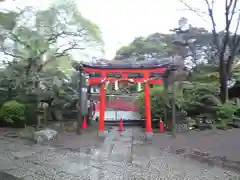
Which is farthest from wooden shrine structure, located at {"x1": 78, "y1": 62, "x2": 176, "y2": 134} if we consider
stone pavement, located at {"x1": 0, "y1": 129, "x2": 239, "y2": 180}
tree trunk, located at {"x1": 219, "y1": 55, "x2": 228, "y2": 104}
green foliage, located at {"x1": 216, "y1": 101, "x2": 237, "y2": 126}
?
tree trunk, located at {"x1": 219, "y1": 55, "x2": 228, "y2": 104}

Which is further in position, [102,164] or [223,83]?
[223,83]

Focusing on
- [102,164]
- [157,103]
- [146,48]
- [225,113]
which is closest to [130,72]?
[157,103]

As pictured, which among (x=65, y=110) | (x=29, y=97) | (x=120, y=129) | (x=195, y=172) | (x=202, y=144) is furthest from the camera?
(x=65, y=110)

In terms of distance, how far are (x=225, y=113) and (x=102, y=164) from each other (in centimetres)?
675

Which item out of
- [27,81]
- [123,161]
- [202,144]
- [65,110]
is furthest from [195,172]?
[27,81]

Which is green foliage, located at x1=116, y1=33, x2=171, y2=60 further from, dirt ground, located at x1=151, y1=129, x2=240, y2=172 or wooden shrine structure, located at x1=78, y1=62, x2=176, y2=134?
dirt ground, located at x1=151, y1=129, x2=240, y2=172

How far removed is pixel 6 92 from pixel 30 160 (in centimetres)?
790

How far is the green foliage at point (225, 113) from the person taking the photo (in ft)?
35.6

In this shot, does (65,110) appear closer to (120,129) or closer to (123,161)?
(120,129)

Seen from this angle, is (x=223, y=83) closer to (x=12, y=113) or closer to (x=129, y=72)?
(x=129, y=72)

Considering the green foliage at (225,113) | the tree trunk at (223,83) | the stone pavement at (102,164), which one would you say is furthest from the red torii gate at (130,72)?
the tree trunk at (223,83)

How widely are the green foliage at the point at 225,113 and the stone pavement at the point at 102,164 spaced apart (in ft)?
13.2

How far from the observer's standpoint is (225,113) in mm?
10883

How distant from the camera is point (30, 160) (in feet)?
21.8
